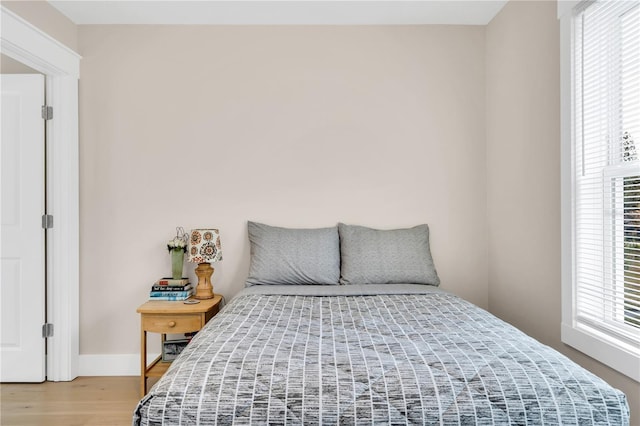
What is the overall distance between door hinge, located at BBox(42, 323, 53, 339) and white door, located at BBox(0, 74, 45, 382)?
3cm

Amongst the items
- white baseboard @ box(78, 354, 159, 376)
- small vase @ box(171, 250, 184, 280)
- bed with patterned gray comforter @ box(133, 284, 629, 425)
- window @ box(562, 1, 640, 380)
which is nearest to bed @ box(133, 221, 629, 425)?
bed with patterned gray comforter @ box(133, 284, 629, 425)

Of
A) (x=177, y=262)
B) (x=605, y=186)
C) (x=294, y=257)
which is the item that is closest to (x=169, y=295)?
(x=177, y=262)

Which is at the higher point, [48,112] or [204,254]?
[48,112]

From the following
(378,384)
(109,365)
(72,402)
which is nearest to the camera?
(378,384)

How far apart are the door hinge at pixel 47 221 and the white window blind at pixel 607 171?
3212 mm

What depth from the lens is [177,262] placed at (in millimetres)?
3072

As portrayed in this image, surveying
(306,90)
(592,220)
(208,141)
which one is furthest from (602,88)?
(208,141)

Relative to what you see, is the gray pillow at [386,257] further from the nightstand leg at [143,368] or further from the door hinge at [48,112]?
the door hinge at [48,112]

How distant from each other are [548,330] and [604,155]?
995 millimetres

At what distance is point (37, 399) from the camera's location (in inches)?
110

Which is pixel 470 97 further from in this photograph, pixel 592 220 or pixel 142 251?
pixel 142 251

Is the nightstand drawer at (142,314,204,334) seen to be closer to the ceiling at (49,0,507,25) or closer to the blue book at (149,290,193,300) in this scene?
the blue book at (149,290,193,300)

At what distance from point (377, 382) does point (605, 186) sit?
4.80 feet

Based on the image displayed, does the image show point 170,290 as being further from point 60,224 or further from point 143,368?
point 60,224
